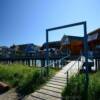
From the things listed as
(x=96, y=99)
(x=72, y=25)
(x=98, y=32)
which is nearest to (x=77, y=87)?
(x=96, y=99)

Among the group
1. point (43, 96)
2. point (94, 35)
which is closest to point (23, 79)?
point (43, 96)

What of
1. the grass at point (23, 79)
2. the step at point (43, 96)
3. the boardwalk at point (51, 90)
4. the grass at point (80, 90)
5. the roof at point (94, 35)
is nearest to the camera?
the grass at point (80, 90)

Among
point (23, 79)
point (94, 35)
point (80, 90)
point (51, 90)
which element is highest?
point (94, 35)

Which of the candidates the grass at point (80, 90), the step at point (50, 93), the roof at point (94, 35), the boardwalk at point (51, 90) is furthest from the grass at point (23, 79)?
the roof at point (94, 35)

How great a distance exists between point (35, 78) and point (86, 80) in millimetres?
4644

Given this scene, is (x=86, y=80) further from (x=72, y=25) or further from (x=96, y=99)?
(x=72, y=25)

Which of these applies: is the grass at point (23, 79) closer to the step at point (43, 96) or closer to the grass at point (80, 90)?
the step at point (43, 96)

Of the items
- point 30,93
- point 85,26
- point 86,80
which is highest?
point 85,26

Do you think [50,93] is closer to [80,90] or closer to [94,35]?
[80,90]

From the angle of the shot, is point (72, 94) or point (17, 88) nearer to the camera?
point (72, 94)

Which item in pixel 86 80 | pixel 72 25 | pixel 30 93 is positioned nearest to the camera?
pixel 86 80

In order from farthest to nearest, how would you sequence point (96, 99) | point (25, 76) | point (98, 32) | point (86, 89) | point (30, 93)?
point (98, 32), point (25, 76), point (30, 93), point (86, 89), point (96, 99)

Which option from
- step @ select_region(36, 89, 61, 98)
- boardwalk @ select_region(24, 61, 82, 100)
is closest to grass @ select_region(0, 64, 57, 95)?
boardwalk @ select_region(24, 61, 82, 100)

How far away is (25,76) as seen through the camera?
19.1m
